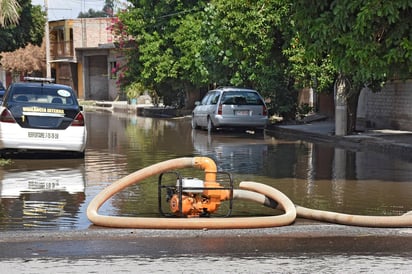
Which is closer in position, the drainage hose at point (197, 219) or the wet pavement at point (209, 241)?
the wet pavement at point (209, 241)

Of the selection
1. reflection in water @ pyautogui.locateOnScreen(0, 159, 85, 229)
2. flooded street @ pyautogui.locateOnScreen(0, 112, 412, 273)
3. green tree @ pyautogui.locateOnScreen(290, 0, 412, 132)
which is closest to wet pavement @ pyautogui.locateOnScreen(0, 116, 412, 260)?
flooded street @ pyautogui.locateOnScreen(0, 112, 412, 273)

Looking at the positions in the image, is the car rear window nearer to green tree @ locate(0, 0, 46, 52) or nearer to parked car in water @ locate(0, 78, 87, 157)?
parked car in water @ locate(0, 78, 87, 157)

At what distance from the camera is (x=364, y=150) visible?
21.4 metres

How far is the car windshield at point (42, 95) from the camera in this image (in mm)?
17828

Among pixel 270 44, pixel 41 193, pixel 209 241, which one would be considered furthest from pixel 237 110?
pixel 209 241

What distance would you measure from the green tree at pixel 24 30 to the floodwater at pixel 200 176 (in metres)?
24.8

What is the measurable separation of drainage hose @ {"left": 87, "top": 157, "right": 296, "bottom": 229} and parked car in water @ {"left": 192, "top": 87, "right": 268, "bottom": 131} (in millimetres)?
18432

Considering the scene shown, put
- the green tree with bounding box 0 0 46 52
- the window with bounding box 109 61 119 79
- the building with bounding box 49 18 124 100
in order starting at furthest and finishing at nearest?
1. the building with bounding box 49 18 124 100
2. the window with bounding box 109 61 119 79
3. the green tree with bounding box 0 0 46 52

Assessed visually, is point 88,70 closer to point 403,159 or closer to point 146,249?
point 403,159

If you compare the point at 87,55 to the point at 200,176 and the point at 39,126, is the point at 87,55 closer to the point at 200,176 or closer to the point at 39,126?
the point at 39,126

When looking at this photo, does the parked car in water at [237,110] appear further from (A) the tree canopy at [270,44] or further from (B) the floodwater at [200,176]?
(B) the floodwater at [200,176]

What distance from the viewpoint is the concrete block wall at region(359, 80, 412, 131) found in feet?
90.4

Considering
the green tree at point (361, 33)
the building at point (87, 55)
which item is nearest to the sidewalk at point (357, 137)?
the green tree at point (361, 33)

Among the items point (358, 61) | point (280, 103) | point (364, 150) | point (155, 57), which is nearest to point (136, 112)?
point (155, 57)
